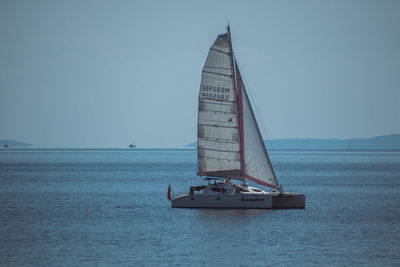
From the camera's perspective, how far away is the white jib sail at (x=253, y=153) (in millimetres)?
54875

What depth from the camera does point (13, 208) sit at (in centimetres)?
5994

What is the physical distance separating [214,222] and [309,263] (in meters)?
14.1

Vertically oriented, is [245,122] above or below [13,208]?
above

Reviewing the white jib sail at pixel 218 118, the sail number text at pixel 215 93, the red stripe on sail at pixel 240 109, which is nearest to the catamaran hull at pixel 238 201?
the white jib sail at pixel 218 118

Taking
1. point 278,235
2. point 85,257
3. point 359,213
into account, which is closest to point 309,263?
point 278,235

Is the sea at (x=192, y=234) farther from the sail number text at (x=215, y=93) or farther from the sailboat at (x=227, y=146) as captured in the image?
the sail number text at (x=215, y=93)

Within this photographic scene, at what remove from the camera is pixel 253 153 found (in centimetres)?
5522

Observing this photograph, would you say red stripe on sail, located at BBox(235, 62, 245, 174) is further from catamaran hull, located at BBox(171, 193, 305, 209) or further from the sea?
the sea

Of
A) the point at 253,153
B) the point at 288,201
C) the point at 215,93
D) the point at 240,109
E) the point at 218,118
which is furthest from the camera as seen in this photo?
the point at 253,153

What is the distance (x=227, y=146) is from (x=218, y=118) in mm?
2461

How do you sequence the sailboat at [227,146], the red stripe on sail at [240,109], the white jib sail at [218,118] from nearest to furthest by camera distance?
the sailboat at [227,146] → the white jib sail at [218,118] → the red stripe on sail at [240,109]

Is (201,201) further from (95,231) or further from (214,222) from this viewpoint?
(95,231)

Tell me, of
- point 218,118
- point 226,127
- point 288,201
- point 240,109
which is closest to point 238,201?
point 288,201

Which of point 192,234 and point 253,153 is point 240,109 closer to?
point 253,153
